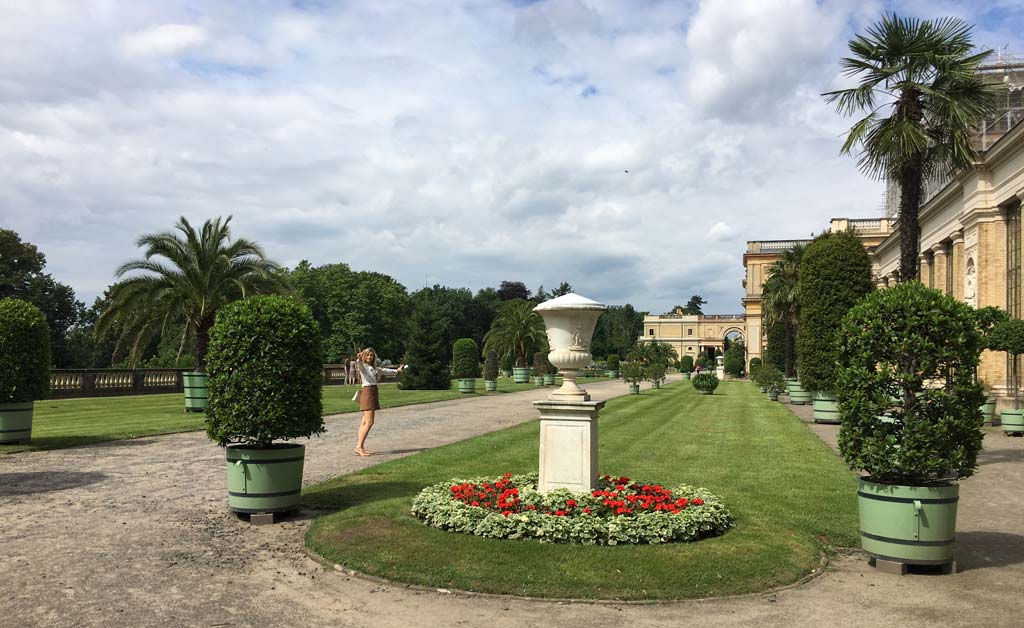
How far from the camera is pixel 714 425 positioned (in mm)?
20156

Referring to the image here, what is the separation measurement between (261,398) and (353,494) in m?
2.10

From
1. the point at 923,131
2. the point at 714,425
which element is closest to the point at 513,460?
the point at 714,425

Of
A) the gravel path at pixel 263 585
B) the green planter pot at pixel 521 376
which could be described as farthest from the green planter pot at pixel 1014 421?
the green planter pot at pixel 521 376

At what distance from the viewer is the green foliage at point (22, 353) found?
13.4 m

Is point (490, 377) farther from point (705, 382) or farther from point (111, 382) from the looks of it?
point (111, 382)

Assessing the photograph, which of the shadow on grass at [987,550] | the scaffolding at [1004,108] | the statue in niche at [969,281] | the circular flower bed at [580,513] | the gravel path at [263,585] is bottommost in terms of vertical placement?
the gravel path at [263,585]

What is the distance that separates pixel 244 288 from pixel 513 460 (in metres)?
15.0

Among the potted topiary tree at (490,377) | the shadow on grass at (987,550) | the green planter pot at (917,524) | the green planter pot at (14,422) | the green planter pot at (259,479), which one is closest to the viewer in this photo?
the green planter pot at (917,524)

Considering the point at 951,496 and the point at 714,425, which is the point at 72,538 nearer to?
the point at 951,496

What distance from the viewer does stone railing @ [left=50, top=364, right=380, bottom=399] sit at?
28.4 m

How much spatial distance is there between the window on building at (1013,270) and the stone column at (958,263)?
16.5 ft

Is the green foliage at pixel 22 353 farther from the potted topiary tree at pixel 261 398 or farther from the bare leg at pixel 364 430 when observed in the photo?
the potted topiary tree at pixel 261 398

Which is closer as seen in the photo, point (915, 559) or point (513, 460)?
point (915, 559)

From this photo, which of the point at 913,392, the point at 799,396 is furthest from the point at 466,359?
the point at 913,392
